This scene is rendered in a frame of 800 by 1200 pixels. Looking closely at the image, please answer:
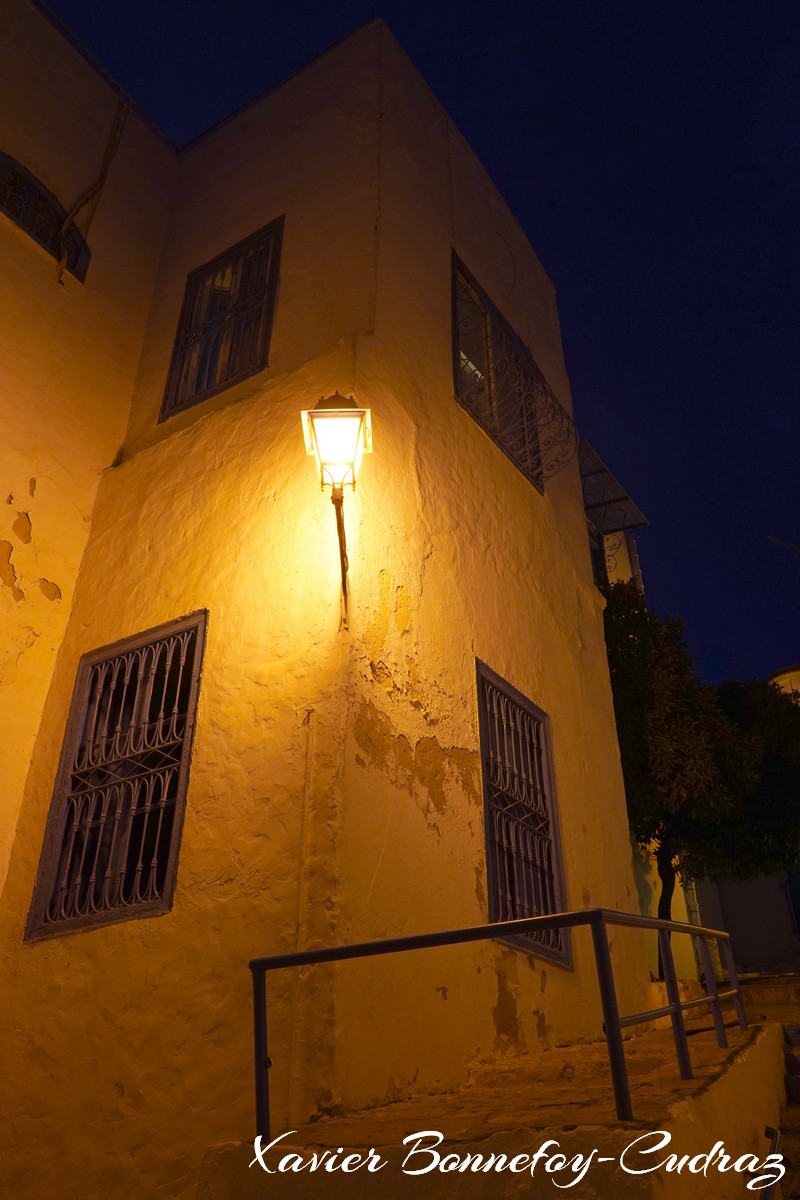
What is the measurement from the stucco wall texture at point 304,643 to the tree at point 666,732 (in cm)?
428

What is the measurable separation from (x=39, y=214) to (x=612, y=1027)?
315 inches

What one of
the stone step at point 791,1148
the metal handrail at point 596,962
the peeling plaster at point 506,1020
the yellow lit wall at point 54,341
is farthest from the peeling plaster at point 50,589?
the stone step at point 791,1148

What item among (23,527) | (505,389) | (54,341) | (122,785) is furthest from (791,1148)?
(54,341)

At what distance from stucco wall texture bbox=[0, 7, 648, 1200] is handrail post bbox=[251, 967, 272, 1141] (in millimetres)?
334

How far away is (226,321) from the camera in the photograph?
317 inches

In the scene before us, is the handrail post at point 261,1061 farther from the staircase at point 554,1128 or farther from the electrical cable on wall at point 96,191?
the electrical cable on wall at point 96,191

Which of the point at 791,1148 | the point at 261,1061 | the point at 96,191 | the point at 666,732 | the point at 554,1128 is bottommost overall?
the point at 791,1148

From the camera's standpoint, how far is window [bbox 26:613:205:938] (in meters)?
5.30

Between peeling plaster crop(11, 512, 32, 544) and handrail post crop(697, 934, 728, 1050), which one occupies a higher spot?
peeling plaster crop(11, 512, 32, 544)

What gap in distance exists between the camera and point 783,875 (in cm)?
2452

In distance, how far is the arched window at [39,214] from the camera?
7.96m

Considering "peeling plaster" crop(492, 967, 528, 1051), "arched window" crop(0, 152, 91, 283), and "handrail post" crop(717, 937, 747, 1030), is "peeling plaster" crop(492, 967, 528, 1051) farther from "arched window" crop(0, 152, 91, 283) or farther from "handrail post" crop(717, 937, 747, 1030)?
"arched window" crop(0, 152, 91, 283)

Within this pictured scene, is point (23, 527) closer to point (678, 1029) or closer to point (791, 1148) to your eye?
point (678, 1029)

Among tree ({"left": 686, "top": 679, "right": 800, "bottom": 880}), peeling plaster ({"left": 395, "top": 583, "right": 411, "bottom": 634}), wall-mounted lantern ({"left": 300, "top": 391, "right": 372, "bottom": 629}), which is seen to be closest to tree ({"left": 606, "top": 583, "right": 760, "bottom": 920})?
tree ({"left": 686, "top": 679, "right": 800, "bottom": 880})
